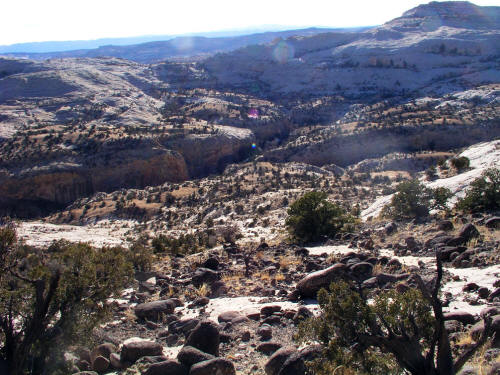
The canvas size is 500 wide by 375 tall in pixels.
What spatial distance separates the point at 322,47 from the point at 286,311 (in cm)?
11730

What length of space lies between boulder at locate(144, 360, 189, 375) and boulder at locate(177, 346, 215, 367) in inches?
2.9

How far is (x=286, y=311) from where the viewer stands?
748 centimetres

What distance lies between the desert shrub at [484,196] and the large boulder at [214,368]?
10547 mm

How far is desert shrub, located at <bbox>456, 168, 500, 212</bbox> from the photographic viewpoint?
518 inches

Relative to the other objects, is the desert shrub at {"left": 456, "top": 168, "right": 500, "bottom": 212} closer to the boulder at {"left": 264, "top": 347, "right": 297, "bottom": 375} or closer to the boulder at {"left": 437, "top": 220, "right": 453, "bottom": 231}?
the boulder at {"left": 437, "top": 220, "right": 453, "bottom": 231}

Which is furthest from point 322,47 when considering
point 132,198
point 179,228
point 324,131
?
point 179,228

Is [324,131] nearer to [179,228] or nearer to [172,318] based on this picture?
[179,228]

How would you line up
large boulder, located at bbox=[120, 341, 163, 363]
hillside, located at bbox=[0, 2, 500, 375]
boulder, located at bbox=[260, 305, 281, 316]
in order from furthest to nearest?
boulder, located at bbox=[260, 305, 281, 316]
large boulder, located at bbox=[120, 341, 163, 363]
hillside, located at bbox=[0, 2, 500, 375]

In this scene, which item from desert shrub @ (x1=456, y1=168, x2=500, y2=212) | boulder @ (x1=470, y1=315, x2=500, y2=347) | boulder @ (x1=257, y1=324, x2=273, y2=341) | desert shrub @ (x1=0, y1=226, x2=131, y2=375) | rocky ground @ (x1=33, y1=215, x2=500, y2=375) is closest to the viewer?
boulder @ (x1=470, y1=315, x2=500, y2=347)

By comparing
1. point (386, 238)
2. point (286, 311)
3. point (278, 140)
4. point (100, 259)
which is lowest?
point (278, 140)

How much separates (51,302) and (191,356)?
2194mm

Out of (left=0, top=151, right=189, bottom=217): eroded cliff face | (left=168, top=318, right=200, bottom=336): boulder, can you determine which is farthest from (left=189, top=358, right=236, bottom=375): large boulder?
(left=0, top=151, right=189, bottom=217): eroded cliff face

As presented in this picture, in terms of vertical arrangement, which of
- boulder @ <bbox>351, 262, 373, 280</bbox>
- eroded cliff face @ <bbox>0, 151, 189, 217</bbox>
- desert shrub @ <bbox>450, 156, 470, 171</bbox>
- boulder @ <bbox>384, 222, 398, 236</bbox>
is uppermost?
boulder @ <bbox>351, 262, 373, 280</bbox>

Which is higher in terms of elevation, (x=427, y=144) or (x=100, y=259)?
(x=100, y=259)
